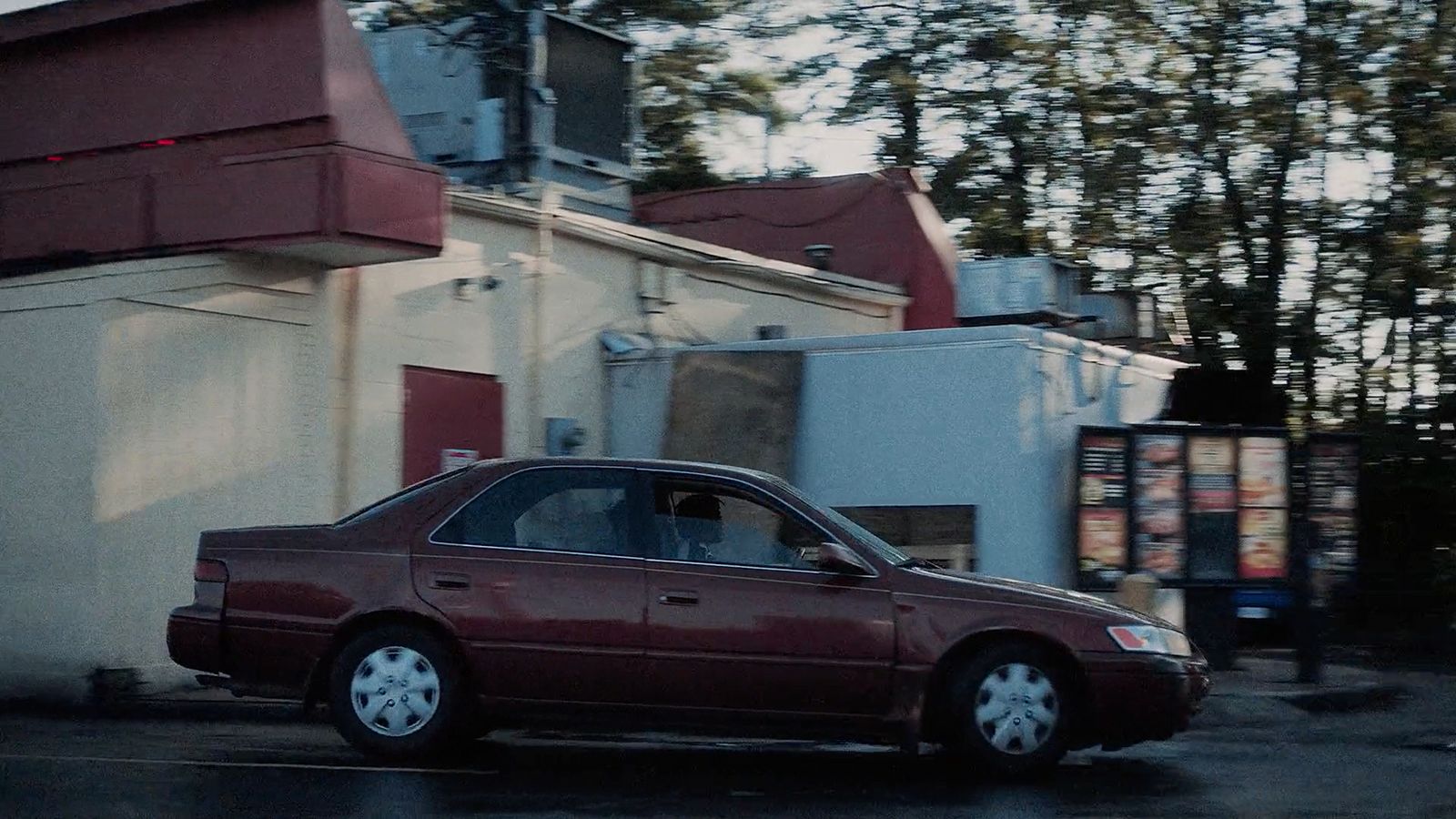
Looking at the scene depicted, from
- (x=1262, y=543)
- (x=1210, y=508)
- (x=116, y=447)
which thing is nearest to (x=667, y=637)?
(x=116, y=447)

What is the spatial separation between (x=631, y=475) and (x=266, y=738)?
2849 millimetres

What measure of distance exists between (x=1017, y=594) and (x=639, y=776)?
1.99 m

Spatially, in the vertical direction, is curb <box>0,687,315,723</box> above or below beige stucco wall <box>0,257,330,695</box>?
below

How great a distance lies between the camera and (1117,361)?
15711 mm

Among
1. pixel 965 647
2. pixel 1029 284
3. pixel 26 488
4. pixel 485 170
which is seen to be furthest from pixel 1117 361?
pixel 26 488

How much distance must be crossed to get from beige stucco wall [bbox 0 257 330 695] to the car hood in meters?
5.83

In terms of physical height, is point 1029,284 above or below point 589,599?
above

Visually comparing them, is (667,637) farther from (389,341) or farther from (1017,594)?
(389,341)

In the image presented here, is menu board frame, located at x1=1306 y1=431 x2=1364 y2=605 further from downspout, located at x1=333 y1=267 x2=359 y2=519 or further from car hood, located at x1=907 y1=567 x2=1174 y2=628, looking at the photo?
downspout, located at x1=333 y1=267 x2=359 y2=519

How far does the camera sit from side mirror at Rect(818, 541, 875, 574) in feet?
26.5

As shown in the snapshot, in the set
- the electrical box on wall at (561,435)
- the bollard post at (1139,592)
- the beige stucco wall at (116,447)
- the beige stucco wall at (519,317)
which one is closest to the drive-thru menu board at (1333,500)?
the bollard post at (1139,592)

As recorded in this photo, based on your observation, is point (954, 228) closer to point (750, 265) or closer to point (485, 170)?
point (750, 265)

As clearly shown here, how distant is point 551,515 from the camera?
8.40 metres

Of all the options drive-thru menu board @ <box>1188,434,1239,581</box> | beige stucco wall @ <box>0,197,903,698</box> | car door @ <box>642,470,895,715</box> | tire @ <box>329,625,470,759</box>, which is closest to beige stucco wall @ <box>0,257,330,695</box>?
beige stucco wall @ <box>0,197,903,698</box>
